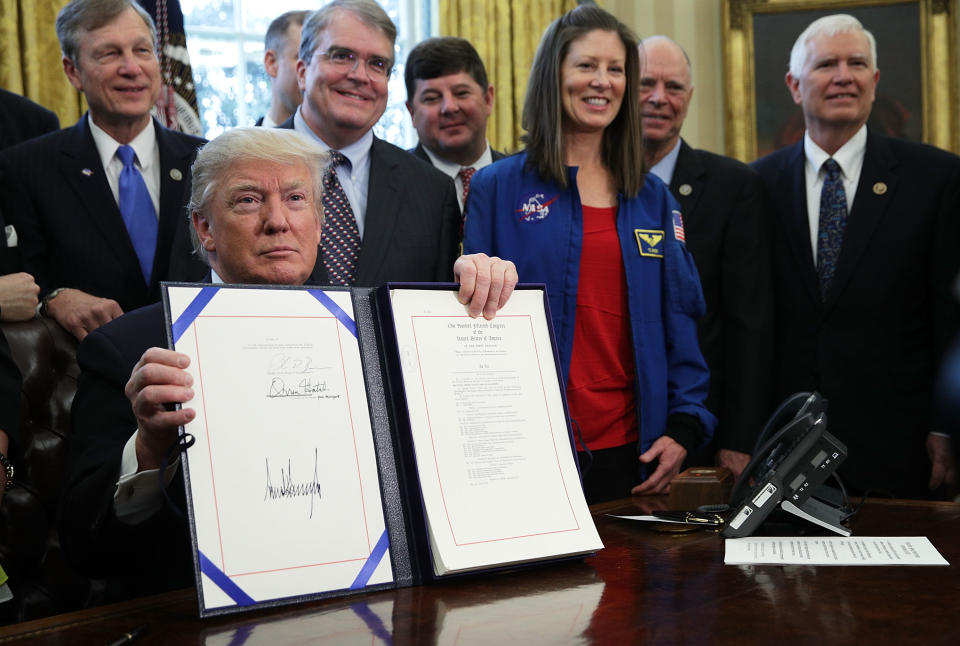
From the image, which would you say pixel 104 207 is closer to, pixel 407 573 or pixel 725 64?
pixel 407 573

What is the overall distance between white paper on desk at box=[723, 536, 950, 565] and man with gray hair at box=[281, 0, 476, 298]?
4.35ft

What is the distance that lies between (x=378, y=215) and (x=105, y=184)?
848mm

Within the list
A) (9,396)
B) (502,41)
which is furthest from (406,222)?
(502,41)

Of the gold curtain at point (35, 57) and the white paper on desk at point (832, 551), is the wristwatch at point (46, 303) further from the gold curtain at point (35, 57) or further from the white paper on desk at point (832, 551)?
the gold curtain at point (35, 57)

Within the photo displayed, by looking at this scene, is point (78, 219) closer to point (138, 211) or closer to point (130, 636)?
point (138, 211)

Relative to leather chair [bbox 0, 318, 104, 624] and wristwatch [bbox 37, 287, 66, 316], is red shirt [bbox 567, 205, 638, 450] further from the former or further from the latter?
wristwatch [bbox 37, 287, 66, 316]

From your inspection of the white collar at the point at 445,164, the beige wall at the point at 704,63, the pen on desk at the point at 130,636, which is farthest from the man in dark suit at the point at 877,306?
the beige wall at the point at 704,63

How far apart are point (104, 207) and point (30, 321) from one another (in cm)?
68

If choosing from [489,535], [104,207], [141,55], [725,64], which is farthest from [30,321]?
[725,64]

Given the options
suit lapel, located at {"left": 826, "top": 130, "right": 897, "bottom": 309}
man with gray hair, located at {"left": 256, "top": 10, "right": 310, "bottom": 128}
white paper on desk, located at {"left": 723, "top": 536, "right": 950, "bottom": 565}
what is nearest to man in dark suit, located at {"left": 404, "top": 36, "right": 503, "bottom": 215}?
man with gray hair, located at {"left": 256, "top": 10, "right": 310, "bottom": 128}

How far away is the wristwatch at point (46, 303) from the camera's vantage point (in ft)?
8.35

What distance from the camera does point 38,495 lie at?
7.00 ft
